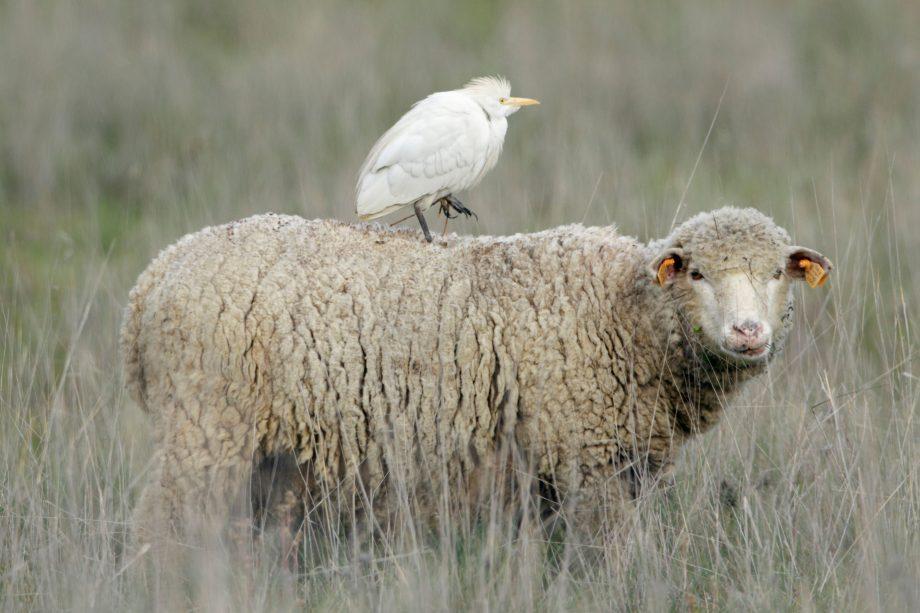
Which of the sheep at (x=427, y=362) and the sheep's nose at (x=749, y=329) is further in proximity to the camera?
the sheep at (x=427, y=362)

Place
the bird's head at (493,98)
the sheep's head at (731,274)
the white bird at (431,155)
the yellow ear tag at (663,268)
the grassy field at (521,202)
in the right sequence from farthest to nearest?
the bird's head at (493,98) → the white bird at (431,155) → the yellow ear tag at (663,268) → the sheep's head at (731,274) → the grassy field at (521,202)

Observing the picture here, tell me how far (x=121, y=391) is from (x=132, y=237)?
122 inches

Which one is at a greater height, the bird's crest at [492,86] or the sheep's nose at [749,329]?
the bird's crest at [492,86]

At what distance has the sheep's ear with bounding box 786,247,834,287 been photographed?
420cm

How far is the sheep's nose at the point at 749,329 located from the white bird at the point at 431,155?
129 cm

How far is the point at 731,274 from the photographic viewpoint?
13.4 ft

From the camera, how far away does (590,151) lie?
374 inches

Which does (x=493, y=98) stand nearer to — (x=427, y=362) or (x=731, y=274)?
(x=427, y=362)

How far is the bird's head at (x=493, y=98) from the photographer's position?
16.2ft

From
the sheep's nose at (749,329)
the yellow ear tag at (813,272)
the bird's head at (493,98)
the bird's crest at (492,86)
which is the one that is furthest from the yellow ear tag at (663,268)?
the bird's crest at (492,86)

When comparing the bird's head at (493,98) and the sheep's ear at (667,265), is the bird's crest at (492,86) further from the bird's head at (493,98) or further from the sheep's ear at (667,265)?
the sheep's ear at (667,265)

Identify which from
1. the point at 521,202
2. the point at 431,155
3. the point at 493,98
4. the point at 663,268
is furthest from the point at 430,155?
the point at 521,202

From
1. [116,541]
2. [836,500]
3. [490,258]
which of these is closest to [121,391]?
[116,541]

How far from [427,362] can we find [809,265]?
1.44m
